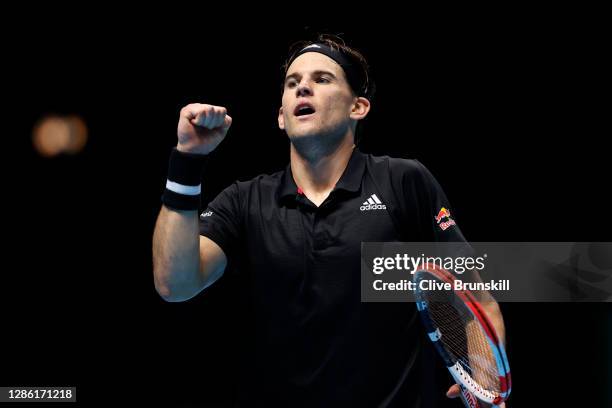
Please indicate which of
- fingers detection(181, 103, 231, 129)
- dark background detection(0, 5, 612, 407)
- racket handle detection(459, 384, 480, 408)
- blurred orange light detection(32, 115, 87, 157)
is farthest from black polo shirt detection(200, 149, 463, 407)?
blurred orange light detection(32, 115, 87, 157)

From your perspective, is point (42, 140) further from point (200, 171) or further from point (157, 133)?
point (200, 171)

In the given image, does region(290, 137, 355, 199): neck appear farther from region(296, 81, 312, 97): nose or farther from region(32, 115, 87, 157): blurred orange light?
region(32, 115, 87, 157): blurred orange light

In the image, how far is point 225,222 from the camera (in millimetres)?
2412

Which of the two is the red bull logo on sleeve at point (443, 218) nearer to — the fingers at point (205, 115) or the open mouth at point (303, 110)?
the open mouth at point (303, 110)

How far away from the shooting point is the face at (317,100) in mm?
2420

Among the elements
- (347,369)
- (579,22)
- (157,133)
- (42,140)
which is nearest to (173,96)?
(157,133)

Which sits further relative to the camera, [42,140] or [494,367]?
[42,140]

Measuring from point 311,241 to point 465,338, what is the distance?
0.62m

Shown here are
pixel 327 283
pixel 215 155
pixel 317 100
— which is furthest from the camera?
pixel 215 155

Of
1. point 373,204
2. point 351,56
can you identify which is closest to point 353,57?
point 351,56

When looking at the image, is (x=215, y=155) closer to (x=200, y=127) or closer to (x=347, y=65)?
(x=347, y=65)

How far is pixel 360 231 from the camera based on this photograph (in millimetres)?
2273

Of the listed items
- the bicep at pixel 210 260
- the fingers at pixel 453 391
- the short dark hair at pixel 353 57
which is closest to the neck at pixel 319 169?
the short dark hair at pixel 353 57

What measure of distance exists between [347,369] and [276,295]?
1.09 ft
